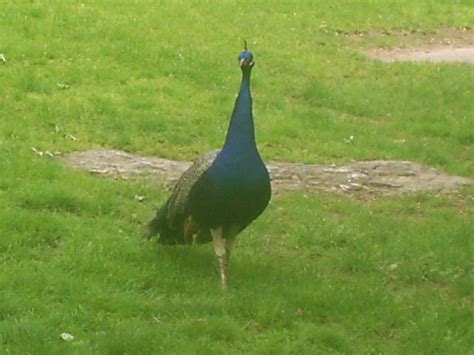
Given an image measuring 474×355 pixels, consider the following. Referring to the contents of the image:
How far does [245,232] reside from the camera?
9.56 meters

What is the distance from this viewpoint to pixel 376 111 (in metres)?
14.3

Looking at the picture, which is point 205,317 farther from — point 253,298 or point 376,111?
point 376,111

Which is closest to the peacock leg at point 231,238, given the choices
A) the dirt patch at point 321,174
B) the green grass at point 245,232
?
the green grass at point 245,232

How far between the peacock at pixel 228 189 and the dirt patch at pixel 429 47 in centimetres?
957

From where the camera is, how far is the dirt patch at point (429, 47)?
17.8 metres

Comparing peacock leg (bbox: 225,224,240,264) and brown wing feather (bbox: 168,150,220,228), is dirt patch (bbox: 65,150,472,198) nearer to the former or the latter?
brown wing feather (bbox: 168,150,220,228)

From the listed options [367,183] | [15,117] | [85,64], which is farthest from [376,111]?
[15,117]

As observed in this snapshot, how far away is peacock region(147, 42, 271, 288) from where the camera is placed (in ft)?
26.0

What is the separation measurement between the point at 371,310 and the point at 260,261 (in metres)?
1.26

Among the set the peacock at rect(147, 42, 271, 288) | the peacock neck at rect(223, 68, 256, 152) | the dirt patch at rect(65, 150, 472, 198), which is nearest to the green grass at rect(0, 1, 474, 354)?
the dirt patch at rect(65, 150, 472, 198)

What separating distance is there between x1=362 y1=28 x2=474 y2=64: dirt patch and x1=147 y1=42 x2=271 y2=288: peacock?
377 inches

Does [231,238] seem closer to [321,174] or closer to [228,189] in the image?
[228,189]

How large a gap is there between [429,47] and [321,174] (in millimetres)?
8077

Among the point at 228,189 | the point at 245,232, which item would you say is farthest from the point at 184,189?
the point at 245,232
